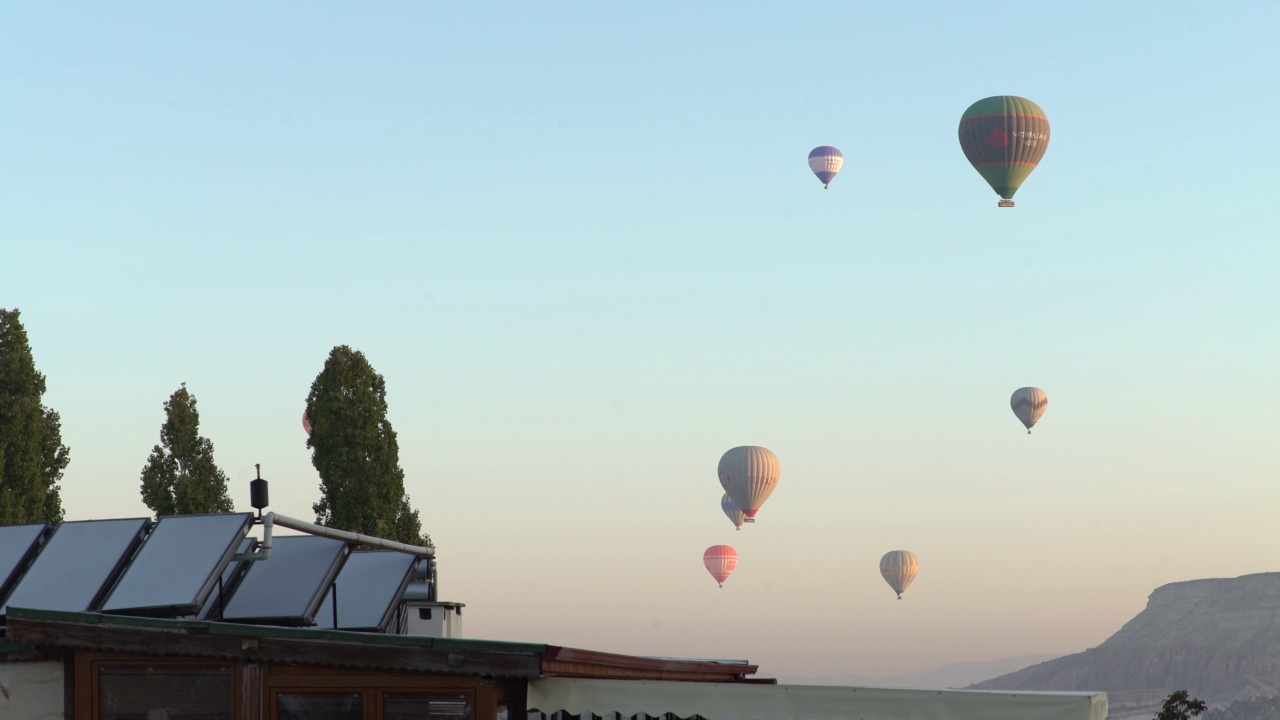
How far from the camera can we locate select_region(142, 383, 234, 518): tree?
2509 inches

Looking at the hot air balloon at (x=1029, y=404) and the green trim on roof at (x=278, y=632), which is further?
the hot air balloon at (x=1029, y=404)

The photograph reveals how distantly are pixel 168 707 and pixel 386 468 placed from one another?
149 feet

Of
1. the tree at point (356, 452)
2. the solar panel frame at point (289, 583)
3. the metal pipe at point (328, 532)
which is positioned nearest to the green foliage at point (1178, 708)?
the tree at point (356, 452)

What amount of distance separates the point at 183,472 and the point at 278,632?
50.7m

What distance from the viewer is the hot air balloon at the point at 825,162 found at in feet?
404

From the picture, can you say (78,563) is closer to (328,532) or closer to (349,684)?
(328,532)

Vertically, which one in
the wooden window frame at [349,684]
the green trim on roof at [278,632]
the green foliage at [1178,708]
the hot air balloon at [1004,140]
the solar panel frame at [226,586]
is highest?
the hot air balloon at [1004,140]

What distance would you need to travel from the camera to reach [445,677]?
1675cm

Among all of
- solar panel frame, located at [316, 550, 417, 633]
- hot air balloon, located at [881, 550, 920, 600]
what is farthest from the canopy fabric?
hot air balloon, located at [881, 550, 920, 600]

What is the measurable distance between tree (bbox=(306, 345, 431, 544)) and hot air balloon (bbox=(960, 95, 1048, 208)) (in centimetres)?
4343

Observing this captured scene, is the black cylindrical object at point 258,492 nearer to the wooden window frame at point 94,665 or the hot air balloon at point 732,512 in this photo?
the wooden window frame at point 94,665

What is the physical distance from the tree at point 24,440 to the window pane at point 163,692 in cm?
4086

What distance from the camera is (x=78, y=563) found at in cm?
1919

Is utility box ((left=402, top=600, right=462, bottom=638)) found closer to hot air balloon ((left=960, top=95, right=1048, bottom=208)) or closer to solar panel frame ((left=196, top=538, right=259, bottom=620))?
solar panel frame ((left=196, top=538, right=259, bottom=620))
